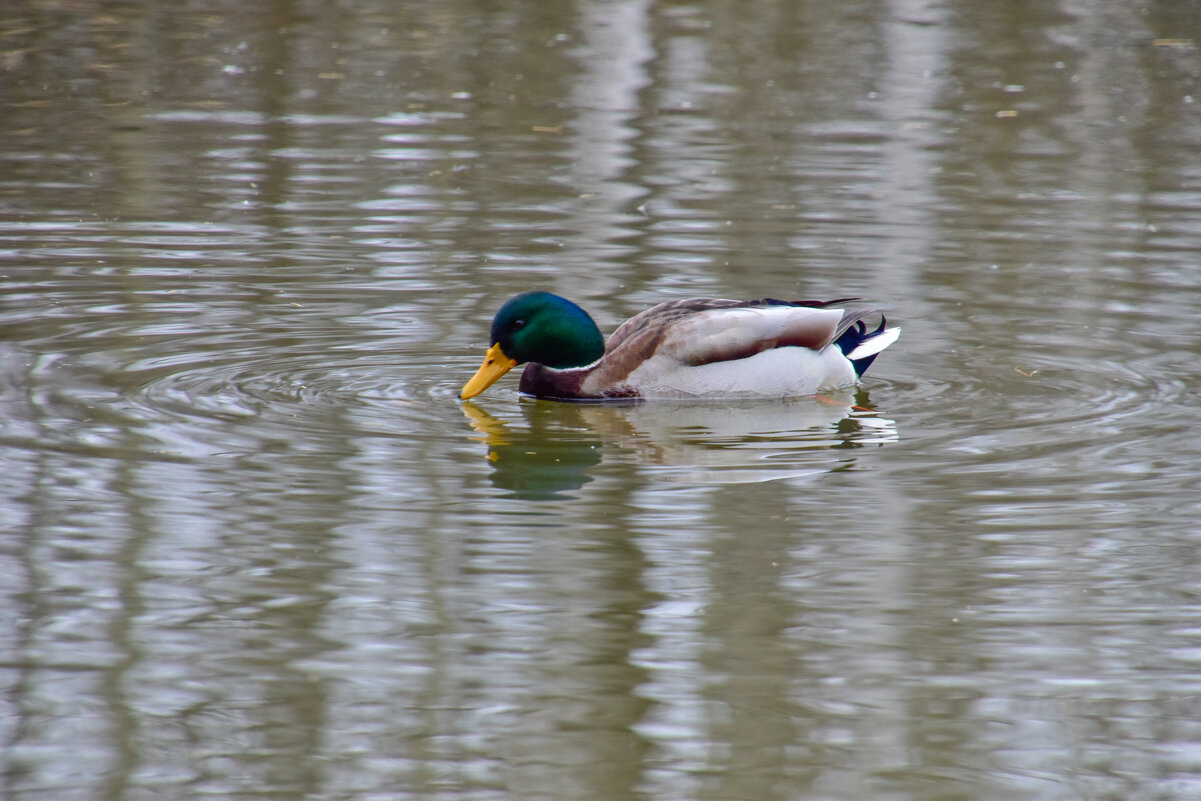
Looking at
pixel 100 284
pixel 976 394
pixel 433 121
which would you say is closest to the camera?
pixel 976 394

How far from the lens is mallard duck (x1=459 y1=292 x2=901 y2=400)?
8539mm

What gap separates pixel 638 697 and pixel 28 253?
730cm

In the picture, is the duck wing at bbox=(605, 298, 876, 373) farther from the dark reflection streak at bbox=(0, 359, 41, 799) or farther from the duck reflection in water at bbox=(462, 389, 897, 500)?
the dark reflection streak at bbox=(0, 359, 41, 799)

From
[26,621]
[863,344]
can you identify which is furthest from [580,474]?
[26,621]

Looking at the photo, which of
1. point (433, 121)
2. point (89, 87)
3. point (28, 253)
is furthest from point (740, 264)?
point (89, 87)

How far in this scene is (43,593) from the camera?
18.9 ft

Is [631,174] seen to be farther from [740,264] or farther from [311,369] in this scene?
[311,369]

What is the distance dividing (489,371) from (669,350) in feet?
2.83

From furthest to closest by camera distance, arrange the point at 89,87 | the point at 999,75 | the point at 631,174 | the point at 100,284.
A: the point at 999,75, the point at 89,87, the point at 631,174, the point at 100,284

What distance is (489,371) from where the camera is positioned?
336 inches

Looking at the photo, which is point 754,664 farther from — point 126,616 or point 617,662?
point 126,616

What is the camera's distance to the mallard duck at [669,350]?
336 inches

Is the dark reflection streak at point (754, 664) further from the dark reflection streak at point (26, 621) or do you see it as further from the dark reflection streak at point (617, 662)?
the dark reflection streak at point (26, 621)

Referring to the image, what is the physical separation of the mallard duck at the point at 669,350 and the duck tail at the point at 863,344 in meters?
0.18
